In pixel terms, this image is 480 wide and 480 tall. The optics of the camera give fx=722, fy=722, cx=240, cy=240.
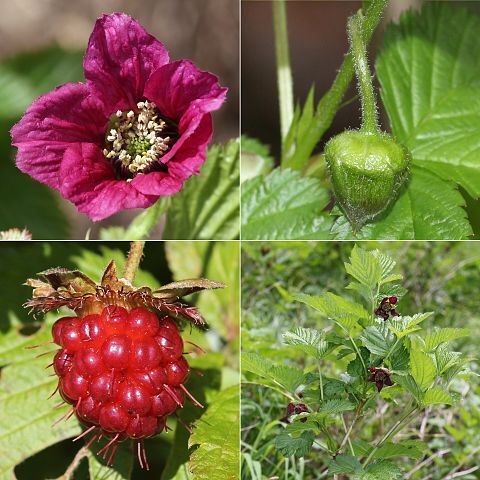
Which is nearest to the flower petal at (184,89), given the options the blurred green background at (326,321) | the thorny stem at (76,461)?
the blurred green background at (326,321)

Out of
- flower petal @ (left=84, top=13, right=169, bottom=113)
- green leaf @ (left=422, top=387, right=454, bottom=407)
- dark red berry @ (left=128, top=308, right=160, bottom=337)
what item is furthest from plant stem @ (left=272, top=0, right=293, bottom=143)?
green leaf @ (left=422, top=387, right=454, bottom=407)

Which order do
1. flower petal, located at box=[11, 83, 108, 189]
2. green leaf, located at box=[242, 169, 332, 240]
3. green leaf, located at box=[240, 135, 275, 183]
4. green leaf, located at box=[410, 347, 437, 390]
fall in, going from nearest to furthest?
green leaf, located at box=[410, 347, 437, 390] < flower petal, located at box=[11, 83, 108, 189] < green leaf, located at box=[242, 169, 332, 240] < green leaf, located at box=[240, 135, 275, 183]

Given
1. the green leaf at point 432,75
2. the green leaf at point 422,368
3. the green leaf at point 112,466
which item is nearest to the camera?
the green leaf at point 422,368

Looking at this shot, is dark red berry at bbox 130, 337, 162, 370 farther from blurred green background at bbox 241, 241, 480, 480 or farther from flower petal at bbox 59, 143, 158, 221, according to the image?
blurred green background at bbox 241, 241, 480, 480

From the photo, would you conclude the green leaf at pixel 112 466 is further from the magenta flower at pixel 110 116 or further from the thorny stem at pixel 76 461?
the magenta flower at pixel 110 116

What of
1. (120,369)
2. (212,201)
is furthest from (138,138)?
(120,369)
